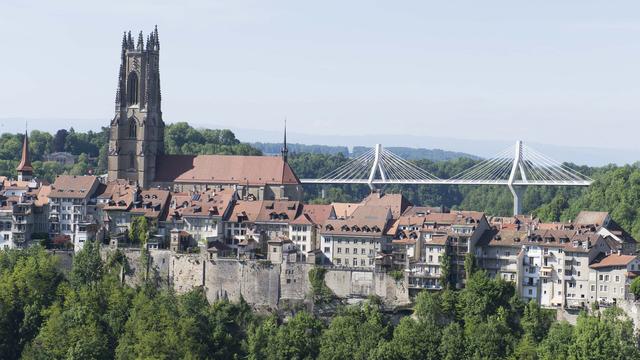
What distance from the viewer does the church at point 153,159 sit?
94.2 metres

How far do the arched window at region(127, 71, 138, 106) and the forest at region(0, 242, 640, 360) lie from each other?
15.8 meters

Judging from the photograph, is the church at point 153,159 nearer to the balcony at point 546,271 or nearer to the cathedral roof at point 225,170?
the cathedral roof at point 225,170

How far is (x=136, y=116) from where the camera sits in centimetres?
9538

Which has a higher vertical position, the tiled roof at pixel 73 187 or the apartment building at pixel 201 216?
the tiled roof at pixel 73 187

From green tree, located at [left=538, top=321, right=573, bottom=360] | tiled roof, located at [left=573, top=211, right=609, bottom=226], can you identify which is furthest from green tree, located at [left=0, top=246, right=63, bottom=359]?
tiled roof, located at [left=573, top=211, right=609, bottom=226]

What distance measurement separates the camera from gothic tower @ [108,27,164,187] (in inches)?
3728

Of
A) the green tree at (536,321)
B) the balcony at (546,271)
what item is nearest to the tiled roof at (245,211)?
the balcony at (546,271)

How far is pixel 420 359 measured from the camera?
7312 cm

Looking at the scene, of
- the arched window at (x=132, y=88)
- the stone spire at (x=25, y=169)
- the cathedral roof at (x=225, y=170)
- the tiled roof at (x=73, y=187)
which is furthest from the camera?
the stone spire at (x=25, y=169)

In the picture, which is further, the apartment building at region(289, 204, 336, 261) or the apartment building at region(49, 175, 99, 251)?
the apartment building at region(49, 175, 99, 251)

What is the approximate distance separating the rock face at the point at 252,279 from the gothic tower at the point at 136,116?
12.8m

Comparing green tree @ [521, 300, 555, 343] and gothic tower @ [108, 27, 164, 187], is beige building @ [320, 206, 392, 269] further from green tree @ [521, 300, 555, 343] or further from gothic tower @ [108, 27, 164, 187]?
gothic tower @ [108, 27, 164, 187]

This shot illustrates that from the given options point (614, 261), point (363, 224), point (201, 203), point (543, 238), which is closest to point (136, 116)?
point (201, 203)

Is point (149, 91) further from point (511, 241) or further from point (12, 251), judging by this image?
point (511, 241)
